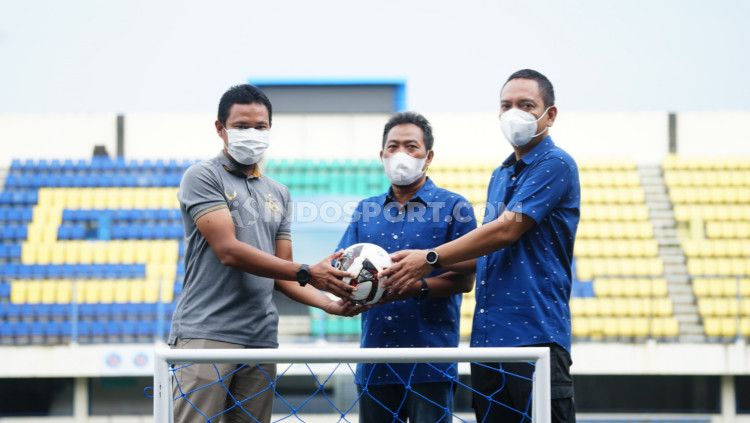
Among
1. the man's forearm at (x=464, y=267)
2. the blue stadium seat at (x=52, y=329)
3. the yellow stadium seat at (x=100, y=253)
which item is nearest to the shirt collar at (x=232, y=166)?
the man's forearm at (x=464, y=267)

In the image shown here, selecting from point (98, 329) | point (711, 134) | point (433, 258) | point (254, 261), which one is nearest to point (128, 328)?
point (98, 329)

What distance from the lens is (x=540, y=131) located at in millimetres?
3668

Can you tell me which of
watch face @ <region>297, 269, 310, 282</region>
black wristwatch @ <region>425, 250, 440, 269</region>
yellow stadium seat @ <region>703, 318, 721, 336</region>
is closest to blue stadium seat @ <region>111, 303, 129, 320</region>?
yellow stadium seat @ <region>703, 318, 721, 336</region>

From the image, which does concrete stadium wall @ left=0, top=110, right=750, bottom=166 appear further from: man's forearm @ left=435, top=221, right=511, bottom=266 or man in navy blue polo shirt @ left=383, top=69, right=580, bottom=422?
man's forearm @ left=435, top=221, right=511, bottom=266

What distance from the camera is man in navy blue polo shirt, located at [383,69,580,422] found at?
342 cm

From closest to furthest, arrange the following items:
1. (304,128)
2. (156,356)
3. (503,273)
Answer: (156,356)
(503,273)
(304,128)

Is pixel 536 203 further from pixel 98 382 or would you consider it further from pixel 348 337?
pixel 98 382

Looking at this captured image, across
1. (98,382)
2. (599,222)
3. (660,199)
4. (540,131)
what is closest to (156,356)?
(540,131)

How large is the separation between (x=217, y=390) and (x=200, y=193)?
31.0 inches

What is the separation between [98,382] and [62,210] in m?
3.83

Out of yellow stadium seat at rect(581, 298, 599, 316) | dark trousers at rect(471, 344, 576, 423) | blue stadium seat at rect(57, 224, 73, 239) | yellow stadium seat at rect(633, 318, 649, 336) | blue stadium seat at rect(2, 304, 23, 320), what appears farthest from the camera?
blue stadium seat at rect(57, 224, 73, 239)

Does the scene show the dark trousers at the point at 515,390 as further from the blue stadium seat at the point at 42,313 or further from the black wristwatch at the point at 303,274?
the blue stadium seat at the point at 42,313

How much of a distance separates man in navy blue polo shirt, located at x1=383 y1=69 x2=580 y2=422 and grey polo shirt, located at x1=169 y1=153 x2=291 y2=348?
1.83 ft

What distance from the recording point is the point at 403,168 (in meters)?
3.97
